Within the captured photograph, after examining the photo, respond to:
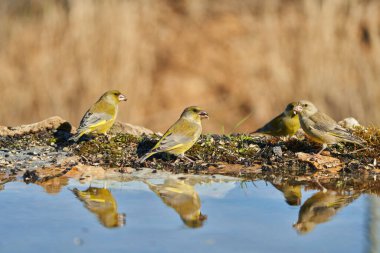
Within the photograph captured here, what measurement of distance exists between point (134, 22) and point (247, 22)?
3.33 metres

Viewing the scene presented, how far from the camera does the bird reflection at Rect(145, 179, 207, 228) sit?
446cm

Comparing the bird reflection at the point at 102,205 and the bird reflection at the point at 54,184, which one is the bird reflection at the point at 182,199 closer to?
the bird reflection at the point at 102,205

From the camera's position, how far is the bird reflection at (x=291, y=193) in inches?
198

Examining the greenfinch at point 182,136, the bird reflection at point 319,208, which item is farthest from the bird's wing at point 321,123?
the bird reflection at point 319,208

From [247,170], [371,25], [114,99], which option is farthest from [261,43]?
[247,170]

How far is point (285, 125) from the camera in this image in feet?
28.0

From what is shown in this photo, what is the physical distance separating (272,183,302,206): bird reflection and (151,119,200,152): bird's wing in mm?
1439

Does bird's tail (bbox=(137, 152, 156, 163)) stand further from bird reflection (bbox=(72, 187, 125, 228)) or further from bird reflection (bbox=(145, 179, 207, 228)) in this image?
bird reflection (bbox=(72, 187, 125, 228))

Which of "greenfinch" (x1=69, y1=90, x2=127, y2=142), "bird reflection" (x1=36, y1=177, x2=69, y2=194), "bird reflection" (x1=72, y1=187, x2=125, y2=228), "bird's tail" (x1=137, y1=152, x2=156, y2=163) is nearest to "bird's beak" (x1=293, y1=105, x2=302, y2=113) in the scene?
"greenfinch" (x1=69, y1=90, x2=127, y2=142)

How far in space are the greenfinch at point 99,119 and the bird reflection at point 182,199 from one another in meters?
2.08

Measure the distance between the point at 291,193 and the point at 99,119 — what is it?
3.33 meters

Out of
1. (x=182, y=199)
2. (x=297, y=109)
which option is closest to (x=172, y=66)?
(x=297, y=109)

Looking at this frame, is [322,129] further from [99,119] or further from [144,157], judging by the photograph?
[99,119]

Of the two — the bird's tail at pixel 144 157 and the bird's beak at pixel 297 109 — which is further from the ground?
the bird's beak at pixel 297 109
